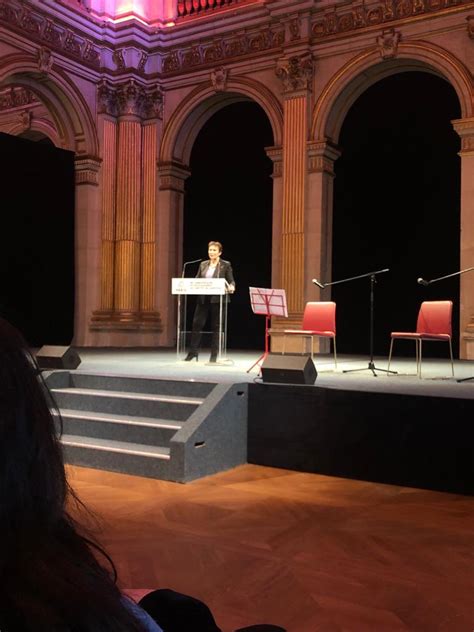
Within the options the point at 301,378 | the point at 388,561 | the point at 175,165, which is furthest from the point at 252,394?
the point at 175,165

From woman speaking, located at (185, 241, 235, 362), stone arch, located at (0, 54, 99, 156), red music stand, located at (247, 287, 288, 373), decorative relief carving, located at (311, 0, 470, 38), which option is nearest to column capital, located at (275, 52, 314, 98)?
decorative relief carving, located at (311, 0, 470, 38)

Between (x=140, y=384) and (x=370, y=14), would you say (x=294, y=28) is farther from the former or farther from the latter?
(x=140, y=384)

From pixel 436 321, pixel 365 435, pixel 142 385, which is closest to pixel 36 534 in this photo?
pixel 365 435

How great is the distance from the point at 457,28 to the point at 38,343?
7.51 metres

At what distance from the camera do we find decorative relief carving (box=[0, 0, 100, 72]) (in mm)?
9133

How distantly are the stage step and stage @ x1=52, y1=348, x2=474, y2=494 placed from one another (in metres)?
0.03

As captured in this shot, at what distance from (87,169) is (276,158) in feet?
10.1

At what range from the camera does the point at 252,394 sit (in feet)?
16.1

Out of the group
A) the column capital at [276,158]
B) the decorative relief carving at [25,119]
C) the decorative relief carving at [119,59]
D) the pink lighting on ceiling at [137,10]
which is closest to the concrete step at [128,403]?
the column capital at [276,158]

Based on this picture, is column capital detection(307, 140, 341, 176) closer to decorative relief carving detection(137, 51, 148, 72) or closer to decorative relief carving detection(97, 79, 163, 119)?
decorative relief carving detection(97, 79, 163, 119)

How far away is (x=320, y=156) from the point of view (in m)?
9.43

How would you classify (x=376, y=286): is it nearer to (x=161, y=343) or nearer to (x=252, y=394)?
(x=161, y=343)

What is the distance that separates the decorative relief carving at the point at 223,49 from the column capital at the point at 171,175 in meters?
1.51

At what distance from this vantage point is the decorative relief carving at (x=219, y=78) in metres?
10.2
